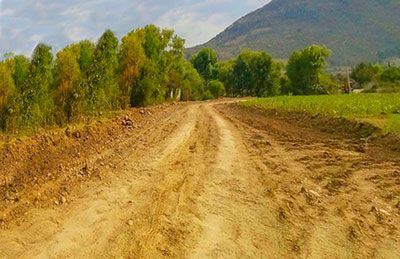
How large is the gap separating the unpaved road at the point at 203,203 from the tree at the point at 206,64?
77.7 m

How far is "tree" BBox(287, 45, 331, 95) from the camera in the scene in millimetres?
81375

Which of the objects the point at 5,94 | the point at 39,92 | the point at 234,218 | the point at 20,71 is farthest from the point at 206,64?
the point at 234,218

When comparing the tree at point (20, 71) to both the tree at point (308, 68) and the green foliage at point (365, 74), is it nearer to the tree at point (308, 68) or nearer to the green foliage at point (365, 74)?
the tree at point (308, 68)

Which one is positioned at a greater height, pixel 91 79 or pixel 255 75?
pixel 91 79

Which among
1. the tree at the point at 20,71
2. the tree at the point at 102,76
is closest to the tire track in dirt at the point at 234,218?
the tree at the point at 20,71

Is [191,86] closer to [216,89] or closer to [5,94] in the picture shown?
[216,89]

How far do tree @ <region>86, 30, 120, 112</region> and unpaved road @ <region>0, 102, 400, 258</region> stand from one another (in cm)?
809

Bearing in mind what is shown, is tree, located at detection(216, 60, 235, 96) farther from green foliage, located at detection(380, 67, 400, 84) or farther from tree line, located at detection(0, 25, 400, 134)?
green foliage, located at detection(380, 67, 400, 84)

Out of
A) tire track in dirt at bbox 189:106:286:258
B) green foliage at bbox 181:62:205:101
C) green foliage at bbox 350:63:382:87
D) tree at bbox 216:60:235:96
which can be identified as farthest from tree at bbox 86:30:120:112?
green foliage at bbox 350:63:382:87

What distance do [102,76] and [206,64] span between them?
6946 centimetres

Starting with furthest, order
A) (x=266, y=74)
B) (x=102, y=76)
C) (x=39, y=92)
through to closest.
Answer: (x=266, y=74) < (x=102, y=76) < (x=39, y=92)

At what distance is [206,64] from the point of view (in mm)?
90500

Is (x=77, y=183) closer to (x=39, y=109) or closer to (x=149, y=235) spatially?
(x=149, y=235)

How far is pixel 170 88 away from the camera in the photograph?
2388 inches
